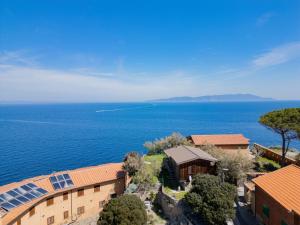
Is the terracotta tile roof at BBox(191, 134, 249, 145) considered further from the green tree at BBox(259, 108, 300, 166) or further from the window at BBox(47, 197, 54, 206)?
the window at BBox(47, 197, 54, 206)

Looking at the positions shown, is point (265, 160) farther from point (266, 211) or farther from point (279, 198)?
point (279, 198)

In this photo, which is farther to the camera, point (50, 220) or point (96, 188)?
point (96, 188)

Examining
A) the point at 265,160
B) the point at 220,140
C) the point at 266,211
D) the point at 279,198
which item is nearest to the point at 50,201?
the point at 266,211

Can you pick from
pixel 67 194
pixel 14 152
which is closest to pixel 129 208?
pixel 67 194

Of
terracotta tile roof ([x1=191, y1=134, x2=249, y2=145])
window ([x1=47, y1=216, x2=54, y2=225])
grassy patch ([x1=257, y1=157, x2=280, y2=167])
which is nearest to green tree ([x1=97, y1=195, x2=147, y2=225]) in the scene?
window ([x1=47, y1=216, x2=54, y2=225])

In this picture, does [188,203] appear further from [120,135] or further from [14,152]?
[120,135]
